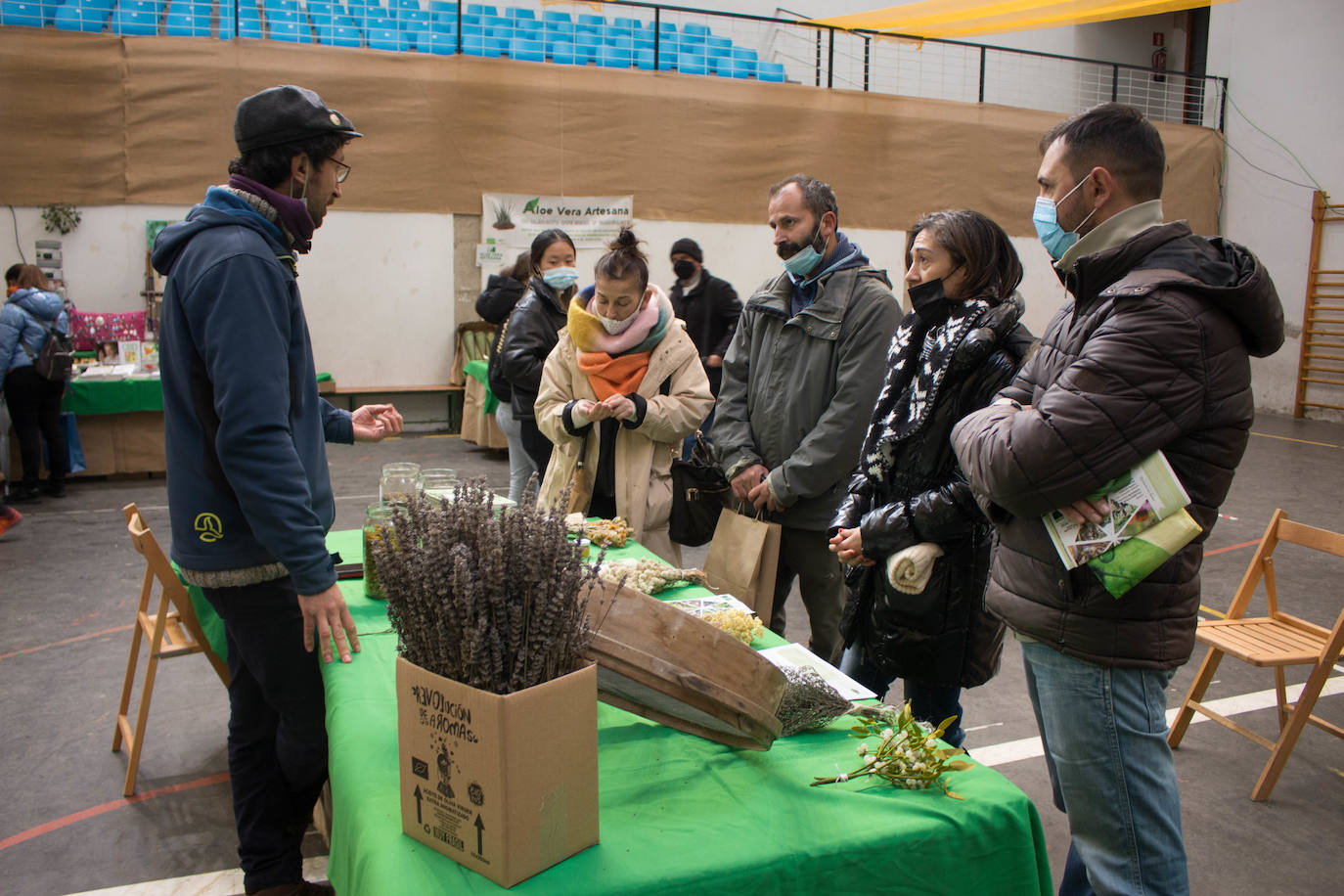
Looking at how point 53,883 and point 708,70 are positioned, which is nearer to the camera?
point 53,883

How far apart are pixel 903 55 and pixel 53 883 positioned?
478 inches

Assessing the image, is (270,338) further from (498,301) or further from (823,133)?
(823,133)

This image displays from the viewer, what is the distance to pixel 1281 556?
211 inches

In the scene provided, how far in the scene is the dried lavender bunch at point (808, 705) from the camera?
156 cm

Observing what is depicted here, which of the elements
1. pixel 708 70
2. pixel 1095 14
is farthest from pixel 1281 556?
pixel 708 70

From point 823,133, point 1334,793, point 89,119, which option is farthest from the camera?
point 823,133

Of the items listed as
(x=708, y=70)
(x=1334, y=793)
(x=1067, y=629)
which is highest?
(x=708, y=70)

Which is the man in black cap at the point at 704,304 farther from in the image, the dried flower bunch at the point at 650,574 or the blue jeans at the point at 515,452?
the dried flower bunch at the point at 650,574

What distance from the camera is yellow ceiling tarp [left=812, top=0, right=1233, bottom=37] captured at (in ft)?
30.8

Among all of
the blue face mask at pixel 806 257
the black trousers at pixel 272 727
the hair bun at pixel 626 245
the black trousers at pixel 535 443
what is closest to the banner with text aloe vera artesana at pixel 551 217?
the black trousers at pixel 535 443

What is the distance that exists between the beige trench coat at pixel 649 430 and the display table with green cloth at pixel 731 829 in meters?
1.53

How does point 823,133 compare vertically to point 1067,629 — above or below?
above

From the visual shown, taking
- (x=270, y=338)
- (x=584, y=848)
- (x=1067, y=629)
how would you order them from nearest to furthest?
(x=584, y=848)
(x=1067, y=629)
(x=270, y=338)

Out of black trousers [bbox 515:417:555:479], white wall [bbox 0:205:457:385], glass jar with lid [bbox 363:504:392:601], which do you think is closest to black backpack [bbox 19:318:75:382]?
white wall [bbox 0:205:457:385]
